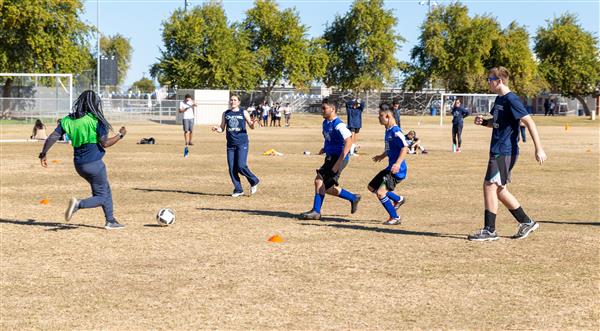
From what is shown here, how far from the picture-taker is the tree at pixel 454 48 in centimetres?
9075

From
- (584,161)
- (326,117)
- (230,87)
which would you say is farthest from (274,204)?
(230,87)

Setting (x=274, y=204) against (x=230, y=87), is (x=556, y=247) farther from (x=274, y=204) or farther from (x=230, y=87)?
(x=230, y=87)

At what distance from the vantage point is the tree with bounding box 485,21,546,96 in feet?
301

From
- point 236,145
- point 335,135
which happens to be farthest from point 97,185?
point 236,145

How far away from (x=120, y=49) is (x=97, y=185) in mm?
112074

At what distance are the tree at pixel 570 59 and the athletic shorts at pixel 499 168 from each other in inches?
3562

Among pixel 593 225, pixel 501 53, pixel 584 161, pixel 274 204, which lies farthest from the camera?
pixel 501 53

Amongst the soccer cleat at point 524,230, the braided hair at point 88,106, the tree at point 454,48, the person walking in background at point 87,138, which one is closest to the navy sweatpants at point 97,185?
the person walking in background at point 87,138

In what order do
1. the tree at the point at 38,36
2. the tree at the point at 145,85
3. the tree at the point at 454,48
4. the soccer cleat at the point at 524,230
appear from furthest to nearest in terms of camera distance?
the tree at the point at 145,85 < the tree at the point at 454,48 < the tree at the point at 38,36 < the soccer cleat at the point at 524,230

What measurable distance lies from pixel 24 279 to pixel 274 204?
633cm

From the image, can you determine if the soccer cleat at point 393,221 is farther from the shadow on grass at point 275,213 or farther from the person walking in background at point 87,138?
the person walking in background at point 87,138

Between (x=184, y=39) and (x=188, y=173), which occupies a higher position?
(x=184, y=39)

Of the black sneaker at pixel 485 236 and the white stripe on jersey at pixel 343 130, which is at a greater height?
the white stripe on jersey at pixel 343 130

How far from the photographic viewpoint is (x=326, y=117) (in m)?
11.7
